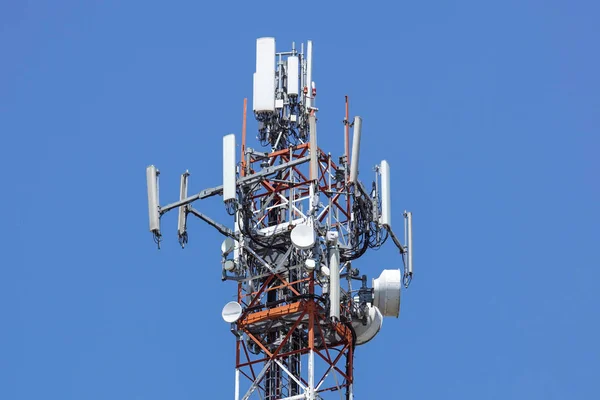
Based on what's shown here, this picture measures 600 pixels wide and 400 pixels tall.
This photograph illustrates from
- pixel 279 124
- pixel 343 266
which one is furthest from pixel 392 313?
pixel 279 124

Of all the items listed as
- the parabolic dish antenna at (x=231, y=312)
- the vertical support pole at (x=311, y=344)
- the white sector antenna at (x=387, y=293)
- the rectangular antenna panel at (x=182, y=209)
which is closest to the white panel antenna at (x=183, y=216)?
the rectangular antenna panel at (x=182, y=209)

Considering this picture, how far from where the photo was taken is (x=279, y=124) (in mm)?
116688

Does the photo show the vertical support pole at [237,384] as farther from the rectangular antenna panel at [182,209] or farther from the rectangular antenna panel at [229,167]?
the rectangular antenna panel at [229,167]

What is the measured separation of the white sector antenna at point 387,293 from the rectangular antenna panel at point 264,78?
945cm

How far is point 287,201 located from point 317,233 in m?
2.49

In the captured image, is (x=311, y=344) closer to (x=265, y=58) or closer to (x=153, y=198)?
(x=153, y=198)

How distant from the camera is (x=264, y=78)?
117 meters

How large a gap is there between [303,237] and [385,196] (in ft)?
16.1

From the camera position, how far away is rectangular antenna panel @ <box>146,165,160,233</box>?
112 metres

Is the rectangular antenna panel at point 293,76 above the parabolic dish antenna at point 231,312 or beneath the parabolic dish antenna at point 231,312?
above

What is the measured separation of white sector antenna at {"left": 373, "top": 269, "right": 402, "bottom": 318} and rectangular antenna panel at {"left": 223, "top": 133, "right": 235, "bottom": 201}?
9.11 m

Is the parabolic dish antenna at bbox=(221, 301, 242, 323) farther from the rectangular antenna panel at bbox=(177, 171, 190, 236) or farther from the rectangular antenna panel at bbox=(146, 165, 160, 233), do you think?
the rectangular antenna panel at bbox=(146, 165, 160, 233)

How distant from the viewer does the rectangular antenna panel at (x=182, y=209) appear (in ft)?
370

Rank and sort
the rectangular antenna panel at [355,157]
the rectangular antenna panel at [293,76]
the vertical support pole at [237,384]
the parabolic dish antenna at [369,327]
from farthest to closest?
the rectangular antenna panel at [293,76]
the parabolic dish antenna at [369,327]
the vertical support pole at [237,384]
the rectangular antenna panel at [355,157]
